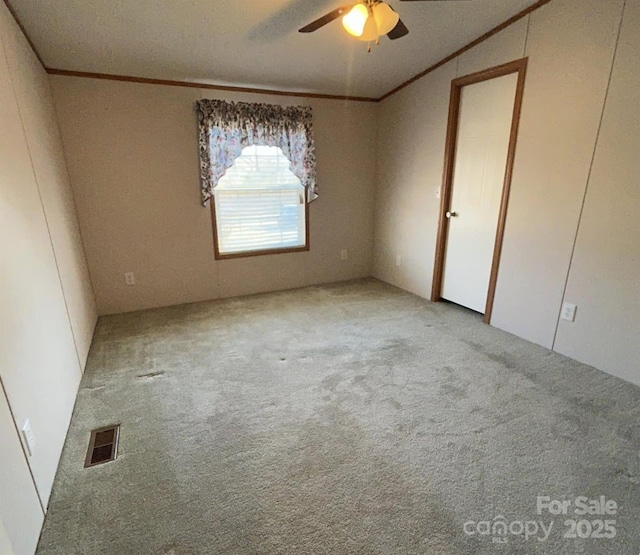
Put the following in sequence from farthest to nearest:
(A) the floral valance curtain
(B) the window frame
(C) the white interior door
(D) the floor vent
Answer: (B) the window frame → (A) the floral valance curtain → (C) the white interior door → (D) the floor vent

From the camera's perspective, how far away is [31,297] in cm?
166

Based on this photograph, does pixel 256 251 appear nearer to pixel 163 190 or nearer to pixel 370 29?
pixel 163 190

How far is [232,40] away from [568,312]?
3.09 metres

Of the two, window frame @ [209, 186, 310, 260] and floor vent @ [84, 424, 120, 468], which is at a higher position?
window frame @ [209, 186, 310, 260]

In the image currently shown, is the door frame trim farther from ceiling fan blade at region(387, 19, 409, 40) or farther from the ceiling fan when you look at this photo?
the ceiling fan

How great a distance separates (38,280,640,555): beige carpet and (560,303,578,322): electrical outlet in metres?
0.29

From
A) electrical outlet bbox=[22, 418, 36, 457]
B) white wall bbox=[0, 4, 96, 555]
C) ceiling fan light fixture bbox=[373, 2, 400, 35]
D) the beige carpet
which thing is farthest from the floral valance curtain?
electrical outlet bbox=[22, 418, 36, 457]

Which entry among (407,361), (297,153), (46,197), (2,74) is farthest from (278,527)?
(297,153)

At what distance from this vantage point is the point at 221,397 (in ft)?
6.91

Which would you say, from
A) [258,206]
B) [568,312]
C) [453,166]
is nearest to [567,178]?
[568,312]

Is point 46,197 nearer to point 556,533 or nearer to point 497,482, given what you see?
point 497,482

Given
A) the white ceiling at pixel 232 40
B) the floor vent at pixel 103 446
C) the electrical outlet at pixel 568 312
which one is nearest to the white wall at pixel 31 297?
the floor vent at pixel 103 446

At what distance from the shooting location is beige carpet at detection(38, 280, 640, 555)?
1.30 m

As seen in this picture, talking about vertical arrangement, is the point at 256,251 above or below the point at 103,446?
above
